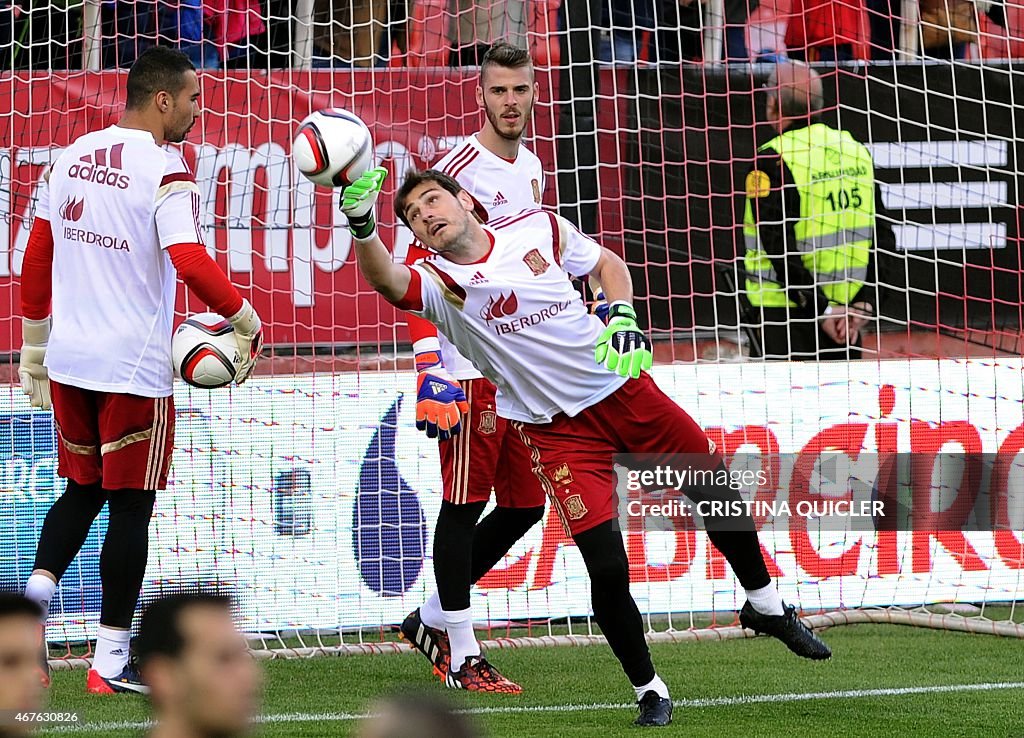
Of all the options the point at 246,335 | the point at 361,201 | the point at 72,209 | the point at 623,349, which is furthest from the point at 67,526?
the point at 623,349

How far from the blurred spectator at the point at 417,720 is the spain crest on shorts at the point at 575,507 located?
300 cm

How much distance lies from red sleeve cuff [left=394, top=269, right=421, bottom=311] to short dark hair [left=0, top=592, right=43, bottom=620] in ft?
7.53

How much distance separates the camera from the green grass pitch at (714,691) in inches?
189

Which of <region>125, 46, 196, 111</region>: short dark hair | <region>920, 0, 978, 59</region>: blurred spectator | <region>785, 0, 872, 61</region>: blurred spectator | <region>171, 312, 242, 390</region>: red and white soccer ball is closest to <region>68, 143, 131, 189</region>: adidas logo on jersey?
<region>125, 46, 196, 111</region>: short dark hair

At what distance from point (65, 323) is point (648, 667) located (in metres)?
2.40

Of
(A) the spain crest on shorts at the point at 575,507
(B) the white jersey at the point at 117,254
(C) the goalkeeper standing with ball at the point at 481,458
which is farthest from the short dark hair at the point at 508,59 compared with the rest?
(A) the spain crest on shorts at the point at 575,507

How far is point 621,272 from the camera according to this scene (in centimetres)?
532

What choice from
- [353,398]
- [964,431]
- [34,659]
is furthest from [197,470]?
[34,659]

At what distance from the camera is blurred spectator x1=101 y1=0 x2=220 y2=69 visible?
7625 mm

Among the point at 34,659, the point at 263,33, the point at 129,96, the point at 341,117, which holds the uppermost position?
the point at 263,33

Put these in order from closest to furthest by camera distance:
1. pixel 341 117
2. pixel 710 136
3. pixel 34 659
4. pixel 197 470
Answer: pixel 34 659, pixel 341 117, pixel 197 470, pixel 710 136

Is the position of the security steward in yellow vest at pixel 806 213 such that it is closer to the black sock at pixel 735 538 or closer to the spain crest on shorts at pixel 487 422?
the spain crest on shorts at pixel 487 422

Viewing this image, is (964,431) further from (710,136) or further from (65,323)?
(65,323)

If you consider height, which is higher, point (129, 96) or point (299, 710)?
point (129, 96)
